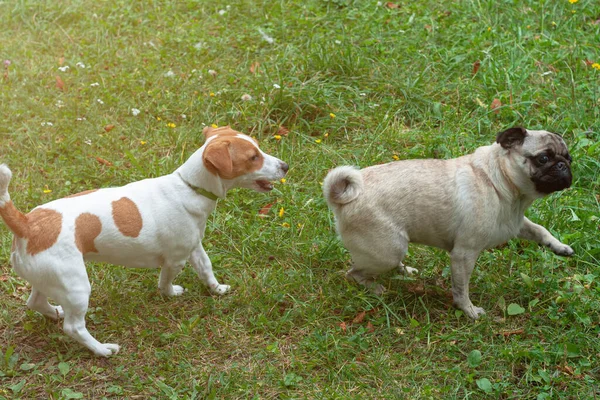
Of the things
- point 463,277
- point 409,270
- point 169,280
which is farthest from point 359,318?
point 169,280

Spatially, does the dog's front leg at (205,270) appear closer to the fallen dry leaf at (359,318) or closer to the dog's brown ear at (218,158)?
the dog's brown ear at (218,158)

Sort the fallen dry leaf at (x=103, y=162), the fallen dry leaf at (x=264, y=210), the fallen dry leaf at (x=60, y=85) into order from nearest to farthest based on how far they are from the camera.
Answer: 1. the fallen dry leaf at (x=264, y=210)
2. the fallen dry leaf at (x=103, y=162)
3. the fallen dry leaf at (x=60, y=85)

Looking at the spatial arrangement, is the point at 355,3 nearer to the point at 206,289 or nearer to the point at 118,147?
the point at 118,147

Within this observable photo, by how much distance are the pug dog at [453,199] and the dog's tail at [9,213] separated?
177 cm

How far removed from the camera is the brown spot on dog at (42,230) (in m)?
3.83

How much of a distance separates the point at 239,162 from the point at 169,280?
94 cm

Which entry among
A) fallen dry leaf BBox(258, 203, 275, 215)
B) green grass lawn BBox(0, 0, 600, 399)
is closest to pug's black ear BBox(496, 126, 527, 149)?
green grass lawn BBox(0, 0, 600, 399)

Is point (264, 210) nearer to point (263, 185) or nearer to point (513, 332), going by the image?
point (263, 185)

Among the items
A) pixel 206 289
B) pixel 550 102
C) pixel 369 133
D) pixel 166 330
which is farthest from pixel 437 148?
pixel 166 330

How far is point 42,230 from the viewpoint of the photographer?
386cm

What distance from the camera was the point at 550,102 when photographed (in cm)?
613

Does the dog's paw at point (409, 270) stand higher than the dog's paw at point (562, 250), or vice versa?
the dog's paw at point (562, 250)

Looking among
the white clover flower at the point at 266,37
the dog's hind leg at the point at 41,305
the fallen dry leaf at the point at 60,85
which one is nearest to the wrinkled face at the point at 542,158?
the dog's hind leg at the point at 41,305

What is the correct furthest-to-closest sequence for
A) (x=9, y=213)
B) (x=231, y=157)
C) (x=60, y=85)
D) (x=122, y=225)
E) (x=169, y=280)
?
(x=60, y=85) < (x=169, y=280) < (x=231, y=157) < (x=122, y=225) < (x=9, y=213)
